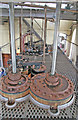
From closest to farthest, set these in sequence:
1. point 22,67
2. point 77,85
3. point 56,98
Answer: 1. point 56,98
2. point 77,85
3. point 22,67

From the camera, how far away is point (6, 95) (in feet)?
1.67

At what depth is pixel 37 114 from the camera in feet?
1.68

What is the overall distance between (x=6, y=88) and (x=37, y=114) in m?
0.20

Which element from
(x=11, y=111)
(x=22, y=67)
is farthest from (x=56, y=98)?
(x=22, y=67)

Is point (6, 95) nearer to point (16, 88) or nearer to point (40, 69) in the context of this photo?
point (16, 88)

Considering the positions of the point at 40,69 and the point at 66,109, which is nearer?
the point at 66,109

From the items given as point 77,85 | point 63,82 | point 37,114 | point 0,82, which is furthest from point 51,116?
point 77,85

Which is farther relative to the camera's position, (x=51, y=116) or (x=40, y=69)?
(x=40, y=69)

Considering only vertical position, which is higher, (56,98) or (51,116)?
(56,98)

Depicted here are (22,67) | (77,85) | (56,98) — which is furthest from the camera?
(22,67)

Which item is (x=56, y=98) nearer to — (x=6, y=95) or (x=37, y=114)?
(x=37, y=114)

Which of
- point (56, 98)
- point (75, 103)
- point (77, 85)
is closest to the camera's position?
point (56, 98)

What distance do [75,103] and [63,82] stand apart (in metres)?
0.16

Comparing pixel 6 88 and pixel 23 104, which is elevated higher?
pixel 6 88
